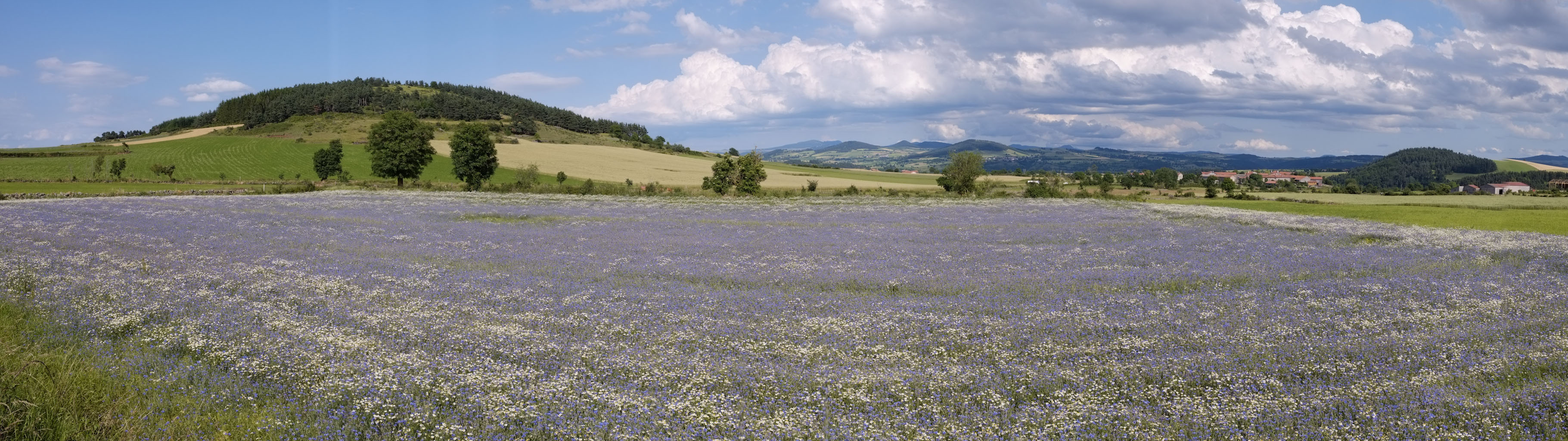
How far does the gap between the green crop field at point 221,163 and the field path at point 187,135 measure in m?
13.5

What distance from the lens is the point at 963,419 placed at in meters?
9.05

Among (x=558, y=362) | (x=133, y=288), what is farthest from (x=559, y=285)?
(x=133, y=288)

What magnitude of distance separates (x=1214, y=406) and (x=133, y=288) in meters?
20.6

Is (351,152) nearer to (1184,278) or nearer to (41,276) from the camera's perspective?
(41,276)

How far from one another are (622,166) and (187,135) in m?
111

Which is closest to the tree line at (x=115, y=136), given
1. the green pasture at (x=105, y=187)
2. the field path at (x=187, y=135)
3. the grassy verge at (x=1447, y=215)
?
the field path at (x=187, y=135)

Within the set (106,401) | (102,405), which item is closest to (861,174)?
(106,401)

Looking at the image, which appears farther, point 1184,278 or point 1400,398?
point 1184,278

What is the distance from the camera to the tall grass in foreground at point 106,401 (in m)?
8.06

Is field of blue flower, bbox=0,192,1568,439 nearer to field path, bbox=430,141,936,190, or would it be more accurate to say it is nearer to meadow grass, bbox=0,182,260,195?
meadow grass, bbox=0,182,260,195

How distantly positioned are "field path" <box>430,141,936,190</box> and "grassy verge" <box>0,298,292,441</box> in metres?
84.7

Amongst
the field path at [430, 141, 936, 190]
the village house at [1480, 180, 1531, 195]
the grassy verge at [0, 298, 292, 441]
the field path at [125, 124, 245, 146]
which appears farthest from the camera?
the field path at [125, 124, 245, 146]

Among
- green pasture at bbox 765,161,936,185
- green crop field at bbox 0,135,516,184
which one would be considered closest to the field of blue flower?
green crop field at bbox 0,135,516,184

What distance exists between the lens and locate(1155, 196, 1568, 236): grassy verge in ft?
120
